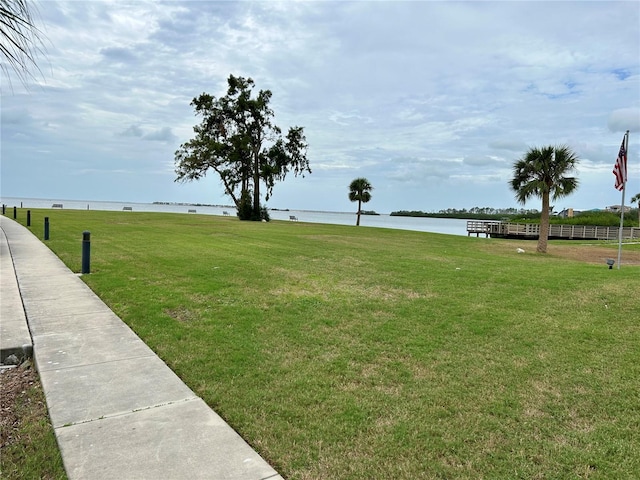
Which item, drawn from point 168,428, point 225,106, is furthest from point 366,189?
point 168,428

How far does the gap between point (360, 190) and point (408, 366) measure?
5583 cm

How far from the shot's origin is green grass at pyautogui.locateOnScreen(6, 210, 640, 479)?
2.94 meters

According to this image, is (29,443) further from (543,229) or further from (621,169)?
(543,229)

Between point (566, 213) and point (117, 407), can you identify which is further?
point (566, 213)

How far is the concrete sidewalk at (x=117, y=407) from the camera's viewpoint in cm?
267

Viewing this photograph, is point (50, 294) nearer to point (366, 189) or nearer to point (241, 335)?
point (241, 335)

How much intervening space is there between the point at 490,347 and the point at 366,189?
55.3m

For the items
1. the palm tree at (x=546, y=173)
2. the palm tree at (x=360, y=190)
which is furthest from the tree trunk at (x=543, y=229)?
the palm tree at (x=360, y=190)

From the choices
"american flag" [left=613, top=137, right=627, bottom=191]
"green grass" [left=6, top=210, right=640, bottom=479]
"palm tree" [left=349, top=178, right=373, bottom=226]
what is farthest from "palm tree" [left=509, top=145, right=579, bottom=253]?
"palm tree" [left=349, top=178, right=373, bottom=226]

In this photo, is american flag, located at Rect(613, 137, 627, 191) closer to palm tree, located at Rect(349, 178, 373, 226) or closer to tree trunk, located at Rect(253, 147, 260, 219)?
tree trunk, located at Rect(253, 147, 260, 219)

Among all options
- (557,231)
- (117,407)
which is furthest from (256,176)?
(117,407)

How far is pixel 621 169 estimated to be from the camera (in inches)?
611

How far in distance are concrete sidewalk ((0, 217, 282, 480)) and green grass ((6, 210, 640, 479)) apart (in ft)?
0.75

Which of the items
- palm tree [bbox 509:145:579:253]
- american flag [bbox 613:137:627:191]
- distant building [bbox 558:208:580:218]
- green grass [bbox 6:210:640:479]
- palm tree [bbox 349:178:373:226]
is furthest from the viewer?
distant building [bbox 558:208:580:218]
